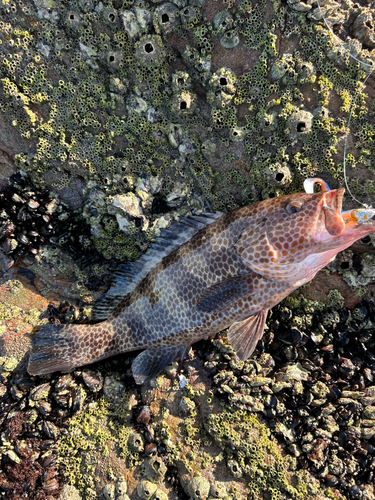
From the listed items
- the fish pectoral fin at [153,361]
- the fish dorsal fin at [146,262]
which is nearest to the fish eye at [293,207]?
the fish dorsal fin at [146,262]

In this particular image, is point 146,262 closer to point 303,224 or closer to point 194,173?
point 194,173

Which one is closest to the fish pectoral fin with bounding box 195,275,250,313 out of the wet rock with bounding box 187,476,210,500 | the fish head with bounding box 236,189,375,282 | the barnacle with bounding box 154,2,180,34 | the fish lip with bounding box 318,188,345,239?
the fish head with bounding box 236,189,375,282

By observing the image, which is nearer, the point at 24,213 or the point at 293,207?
the point at 293,207

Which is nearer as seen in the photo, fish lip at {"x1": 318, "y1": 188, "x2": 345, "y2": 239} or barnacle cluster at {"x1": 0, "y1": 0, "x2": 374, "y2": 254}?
fish lip at {"x1": 318, "y1": 188, "x2": 345, "y2": 239}

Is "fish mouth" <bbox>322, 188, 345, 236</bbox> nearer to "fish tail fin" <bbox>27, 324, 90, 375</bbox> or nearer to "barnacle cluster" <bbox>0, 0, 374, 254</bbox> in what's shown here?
"barnacle cluster" <bbox>0, 0, 374, 254</bbox>

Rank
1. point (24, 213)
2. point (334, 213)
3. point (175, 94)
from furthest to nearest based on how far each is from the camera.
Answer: point (24, 213) → point (175, 94) → point (334, 213)

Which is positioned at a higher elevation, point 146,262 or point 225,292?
point 146,262

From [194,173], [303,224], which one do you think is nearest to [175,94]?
[194,173]

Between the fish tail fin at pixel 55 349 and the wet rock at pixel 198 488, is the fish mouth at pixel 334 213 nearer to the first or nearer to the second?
the wet rock at pixel 198 488
